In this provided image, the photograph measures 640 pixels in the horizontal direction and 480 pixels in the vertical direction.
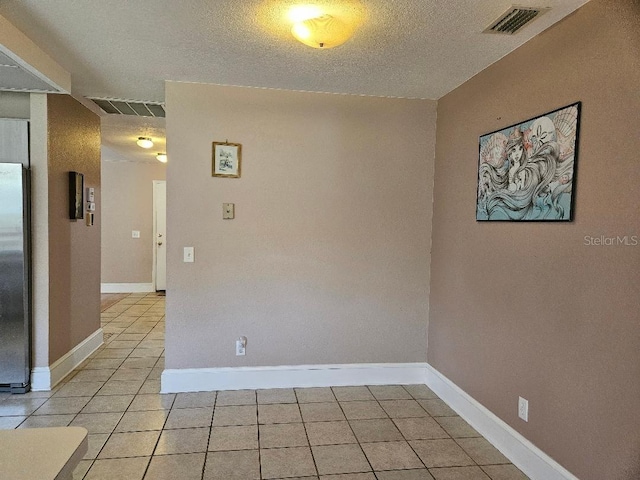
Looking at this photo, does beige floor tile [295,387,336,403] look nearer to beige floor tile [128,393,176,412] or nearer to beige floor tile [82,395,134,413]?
beige floor tile [128,393,176,412]

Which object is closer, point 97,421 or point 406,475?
point 406,475

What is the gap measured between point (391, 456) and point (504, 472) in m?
0.61

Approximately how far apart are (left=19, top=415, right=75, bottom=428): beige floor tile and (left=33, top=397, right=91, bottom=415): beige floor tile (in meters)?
0.05

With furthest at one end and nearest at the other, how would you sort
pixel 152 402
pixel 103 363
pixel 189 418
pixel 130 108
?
pixel 130 108
pixel 103 363
pixel 152 402
pixel 189 418

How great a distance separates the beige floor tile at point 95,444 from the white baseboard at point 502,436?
235cm

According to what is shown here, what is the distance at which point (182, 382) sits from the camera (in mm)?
3049

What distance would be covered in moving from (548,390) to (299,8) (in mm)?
2321

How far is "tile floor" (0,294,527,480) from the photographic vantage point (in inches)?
83.6

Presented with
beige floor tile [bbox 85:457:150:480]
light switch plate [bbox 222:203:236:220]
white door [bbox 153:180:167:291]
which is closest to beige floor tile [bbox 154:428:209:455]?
beige floor tile [bbox 85:457:150:480]

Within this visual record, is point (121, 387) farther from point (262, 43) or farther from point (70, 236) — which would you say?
point (262, 43)

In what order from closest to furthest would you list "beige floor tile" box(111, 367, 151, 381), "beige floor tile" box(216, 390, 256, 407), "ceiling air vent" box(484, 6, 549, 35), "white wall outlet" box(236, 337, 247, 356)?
"ceiling air vent" box(484, 6, 549, 35) → "beige floor tile" box(216, 390, 256, 407) → "white wall outlet" box(236, 337, 247, 356) → "beige floor tile" box(111, 367, 151, 381)

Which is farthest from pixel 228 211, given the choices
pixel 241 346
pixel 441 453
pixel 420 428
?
pixel 441 453

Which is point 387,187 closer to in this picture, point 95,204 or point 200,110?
point 200,110

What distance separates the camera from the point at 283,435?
247cm
